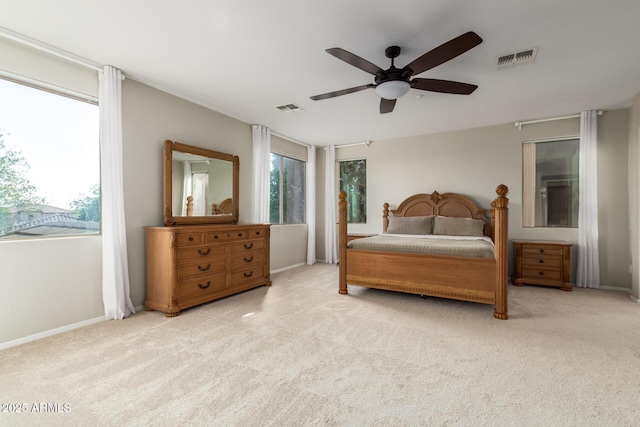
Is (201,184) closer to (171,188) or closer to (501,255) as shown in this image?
(171,188)

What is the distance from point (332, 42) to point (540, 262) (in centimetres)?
423

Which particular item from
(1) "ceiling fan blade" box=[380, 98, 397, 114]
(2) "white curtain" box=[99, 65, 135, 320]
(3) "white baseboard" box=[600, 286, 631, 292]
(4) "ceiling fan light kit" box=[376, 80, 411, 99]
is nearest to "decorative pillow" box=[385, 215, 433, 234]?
(1) "ceiling fan blade" box=[380, 98, 397, 114]

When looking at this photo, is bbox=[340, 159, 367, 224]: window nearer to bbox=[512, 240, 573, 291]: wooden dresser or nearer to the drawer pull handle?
bbox=[512, 240, 573, 291]: wooden dresser

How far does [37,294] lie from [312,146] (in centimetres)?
498

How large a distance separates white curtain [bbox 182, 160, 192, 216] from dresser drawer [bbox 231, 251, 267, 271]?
2.87 feet

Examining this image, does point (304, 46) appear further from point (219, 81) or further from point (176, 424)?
point (176, 424)

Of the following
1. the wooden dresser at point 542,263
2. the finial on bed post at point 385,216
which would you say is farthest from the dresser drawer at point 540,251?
the finial on bed post at point 385,216

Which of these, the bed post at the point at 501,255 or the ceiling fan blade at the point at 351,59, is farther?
the bed post at the point at 501,255

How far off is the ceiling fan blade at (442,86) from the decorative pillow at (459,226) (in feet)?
8.57

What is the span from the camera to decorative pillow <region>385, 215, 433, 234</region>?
5062 mm

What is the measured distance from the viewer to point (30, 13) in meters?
2.18

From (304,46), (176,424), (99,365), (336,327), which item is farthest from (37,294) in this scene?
(304,46)

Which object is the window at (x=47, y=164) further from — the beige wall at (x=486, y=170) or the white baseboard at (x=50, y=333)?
the beige wall at (x=486, y=170)

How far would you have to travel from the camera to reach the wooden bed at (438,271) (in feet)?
10.1
